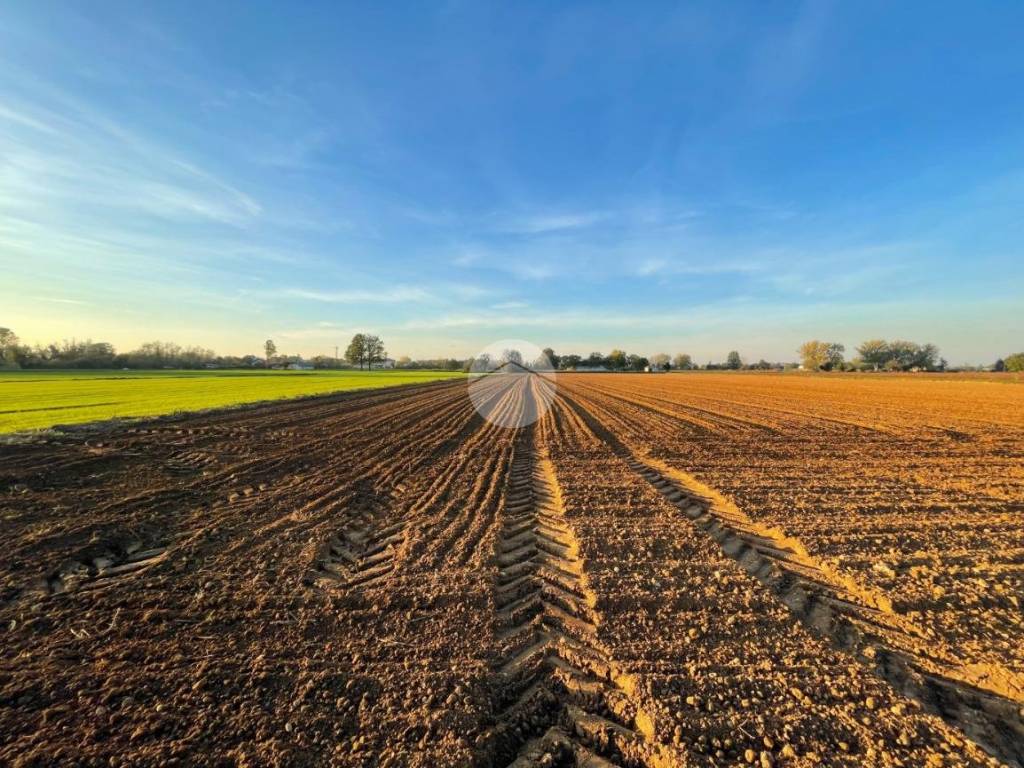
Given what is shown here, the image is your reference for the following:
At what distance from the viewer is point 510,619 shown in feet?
12.5

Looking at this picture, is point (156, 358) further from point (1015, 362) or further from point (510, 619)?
point (1015, 362)

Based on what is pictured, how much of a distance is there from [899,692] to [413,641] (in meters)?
3.61

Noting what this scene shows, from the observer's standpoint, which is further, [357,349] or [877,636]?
[357,349]

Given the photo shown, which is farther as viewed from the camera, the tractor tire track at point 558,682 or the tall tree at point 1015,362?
the tall tree at point 1015,362

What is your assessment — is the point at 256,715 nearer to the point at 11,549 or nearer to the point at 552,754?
the point at 552,754

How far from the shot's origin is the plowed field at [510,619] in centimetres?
261

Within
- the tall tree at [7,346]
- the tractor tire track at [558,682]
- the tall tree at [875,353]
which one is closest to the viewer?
the tractor tire track at [558,682]

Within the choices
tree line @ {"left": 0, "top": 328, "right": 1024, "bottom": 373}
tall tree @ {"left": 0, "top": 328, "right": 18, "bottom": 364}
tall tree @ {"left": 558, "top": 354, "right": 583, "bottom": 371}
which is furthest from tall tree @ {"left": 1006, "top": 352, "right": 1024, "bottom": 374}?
tall tree @ {"left": 0, "top": 328, "right": 18, "bottom": 364}

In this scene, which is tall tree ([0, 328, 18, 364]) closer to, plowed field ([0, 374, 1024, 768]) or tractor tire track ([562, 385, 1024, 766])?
plowed field ([0, 374, 1024, 768])

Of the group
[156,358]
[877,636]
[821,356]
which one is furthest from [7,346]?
[821,356]

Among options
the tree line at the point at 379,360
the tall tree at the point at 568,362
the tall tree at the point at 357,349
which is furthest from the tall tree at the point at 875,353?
the tall tree at the point at 357,349

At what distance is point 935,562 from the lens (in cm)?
493

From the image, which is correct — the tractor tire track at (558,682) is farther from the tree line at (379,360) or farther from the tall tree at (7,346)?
the tall tree at (7,346)

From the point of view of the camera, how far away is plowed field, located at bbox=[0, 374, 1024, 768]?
2607 mm
